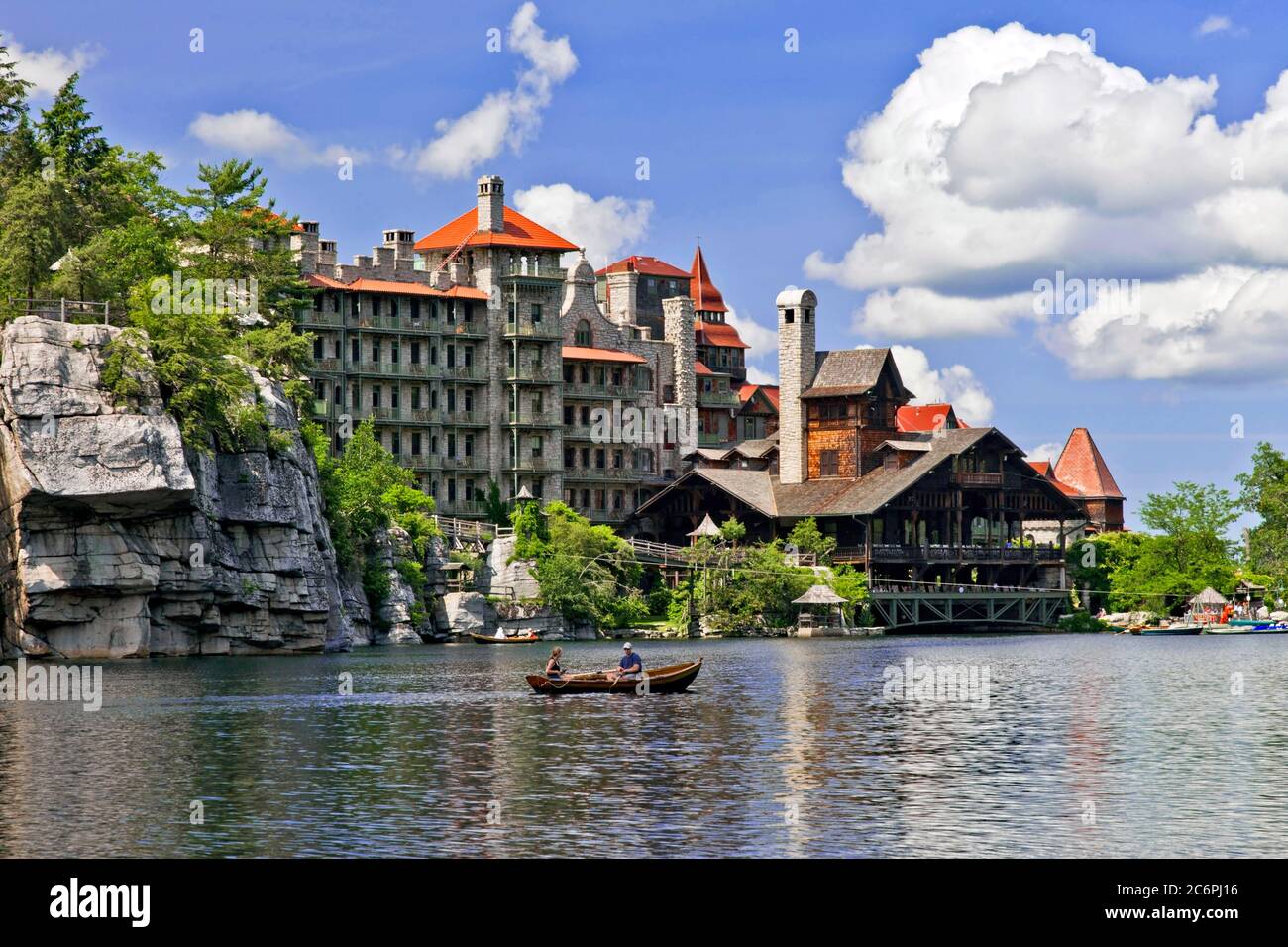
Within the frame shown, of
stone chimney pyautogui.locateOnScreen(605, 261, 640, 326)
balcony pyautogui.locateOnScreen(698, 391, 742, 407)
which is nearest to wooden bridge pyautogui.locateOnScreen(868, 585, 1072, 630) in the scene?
balcony pyautogui.locateOnScreen(698, 391, 742, 407)

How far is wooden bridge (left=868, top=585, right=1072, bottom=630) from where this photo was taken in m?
128

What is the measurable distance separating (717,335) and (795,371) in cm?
2637

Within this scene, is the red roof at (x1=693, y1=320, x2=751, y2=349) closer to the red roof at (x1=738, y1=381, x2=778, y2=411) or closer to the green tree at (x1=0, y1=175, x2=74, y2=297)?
the red roof at (x1=738, y1=381, x2=778, y2=411)

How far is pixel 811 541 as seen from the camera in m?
128

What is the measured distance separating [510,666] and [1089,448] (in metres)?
105

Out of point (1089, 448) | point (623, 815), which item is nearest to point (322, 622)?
point (623, 815)

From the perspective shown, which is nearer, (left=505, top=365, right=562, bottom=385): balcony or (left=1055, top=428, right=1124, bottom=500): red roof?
(left=505, top=365, right=562, bottom=385): balcony

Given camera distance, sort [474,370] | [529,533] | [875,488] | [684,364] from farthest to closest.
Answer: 1. [684,364]
2. [474,370]
3. [875,488]
4. [529,533]

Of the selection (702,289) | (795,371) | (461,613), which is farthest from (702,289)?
(461,613)

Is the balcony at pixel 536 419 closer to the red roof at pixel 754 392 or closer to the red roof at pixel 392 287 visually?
the red roof at pixel 392 287

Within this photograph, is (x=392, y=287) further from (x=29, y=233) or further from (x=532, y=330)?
(x=29, y=233)

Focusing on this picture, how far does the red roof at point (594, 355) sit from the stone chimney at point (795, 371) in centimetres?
1083

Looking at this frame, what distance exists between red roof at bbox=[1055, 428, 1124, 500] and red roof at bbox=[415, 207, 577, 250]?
204ft
